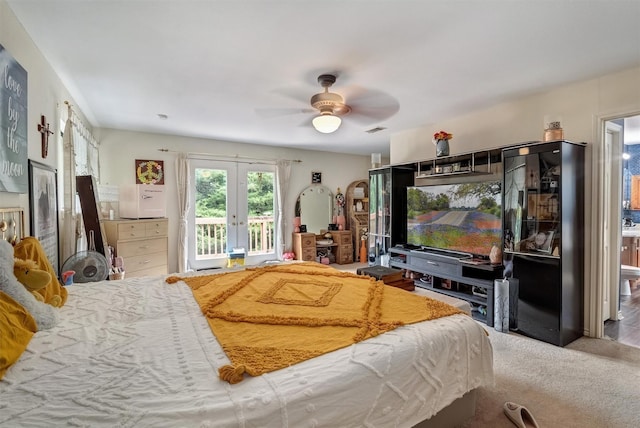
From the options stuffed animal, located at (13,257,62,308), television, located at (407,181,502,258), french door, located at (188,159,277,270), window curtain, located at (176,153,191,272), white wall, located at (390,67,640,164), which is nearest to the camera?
stuffed animal, located at (13,257,62,308)

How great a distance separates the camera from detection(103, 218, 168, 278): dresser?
3.71 metres

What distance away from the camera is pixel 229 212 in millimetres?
5367

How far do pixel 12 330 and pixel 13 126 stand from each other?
4.16ft

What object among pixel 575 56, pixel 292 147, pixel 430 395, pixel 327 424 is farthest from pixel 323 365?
pixel 292 147

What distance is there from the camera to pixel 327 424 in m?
0.95

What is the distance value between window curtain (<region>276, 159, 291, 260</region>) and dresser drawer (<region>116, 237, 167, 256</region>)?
2107mm

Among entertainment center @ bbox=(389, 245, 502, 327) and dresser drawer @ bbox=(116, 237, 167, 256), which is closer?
entertainment center @ bbox=(389, 245, 502, 327)

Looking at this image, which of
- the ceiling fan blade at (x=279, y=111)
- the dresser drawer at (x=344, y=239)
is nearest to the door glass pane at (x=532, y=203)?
the ceiling fan blade at (x=279, y=111)

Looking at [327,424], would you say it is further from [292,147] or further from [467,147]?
[292,147]

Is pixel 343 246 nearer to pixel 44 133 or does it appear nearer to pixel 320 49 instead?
pixel 320 49

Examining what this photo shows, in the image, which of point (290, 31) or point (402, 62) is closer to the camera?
point (290, 31)

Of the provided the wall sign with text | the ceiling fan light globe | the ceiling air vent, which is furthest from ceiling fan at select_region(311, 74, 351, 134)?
the wall sign with text

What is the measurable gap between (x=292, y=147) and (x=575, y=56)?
4.29 metres

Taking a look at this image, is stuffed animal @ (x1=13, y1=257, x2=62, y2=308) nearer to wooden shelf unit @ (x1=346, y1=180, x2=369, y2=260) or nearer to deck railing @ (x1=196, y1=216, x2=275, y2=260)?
deck railing @ (x1=196, y1=216, x2=275, y2=260)
